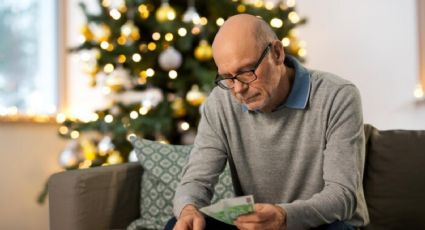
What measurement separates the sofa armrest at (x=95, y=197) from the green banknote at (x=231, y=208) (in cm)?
78

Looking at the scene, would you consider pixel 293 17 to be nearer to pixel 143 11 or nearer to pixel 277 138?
pixel 143 11

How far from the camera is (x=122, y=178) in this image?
6.95 ft

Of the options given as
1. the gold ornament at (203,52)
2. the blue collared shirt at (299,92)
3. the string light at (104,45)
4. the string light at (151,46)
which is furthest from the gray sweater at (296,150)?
the string light at (104,45)

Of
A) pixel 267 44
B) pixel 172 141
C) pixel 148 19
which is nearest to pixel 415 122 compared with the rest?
pixel 172 141

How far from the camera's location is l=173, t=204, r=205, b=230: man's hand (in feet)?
4.48

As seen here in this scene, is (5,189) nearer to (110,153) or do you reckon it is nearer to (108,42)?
(110,153)

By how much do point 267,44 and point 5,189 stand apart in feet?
8.36

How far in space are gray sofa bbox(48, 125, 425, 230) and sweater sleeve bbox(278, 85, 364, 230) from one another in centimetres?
48

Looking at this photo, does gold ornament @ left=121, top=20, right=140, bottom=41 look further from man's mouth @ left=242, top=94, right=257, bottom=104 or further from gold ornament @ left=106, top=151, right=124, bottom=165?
man's mouth @ left=242, top=94, right=257, bottom=104

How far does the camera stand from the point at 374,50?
378cm

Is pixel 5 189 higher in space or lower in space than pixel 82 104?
lower

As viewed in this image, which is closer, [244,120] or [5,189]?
[244,120]

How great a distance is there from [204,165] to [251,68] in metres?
0.33

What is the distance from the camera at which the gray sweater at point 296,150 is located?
1407mm
